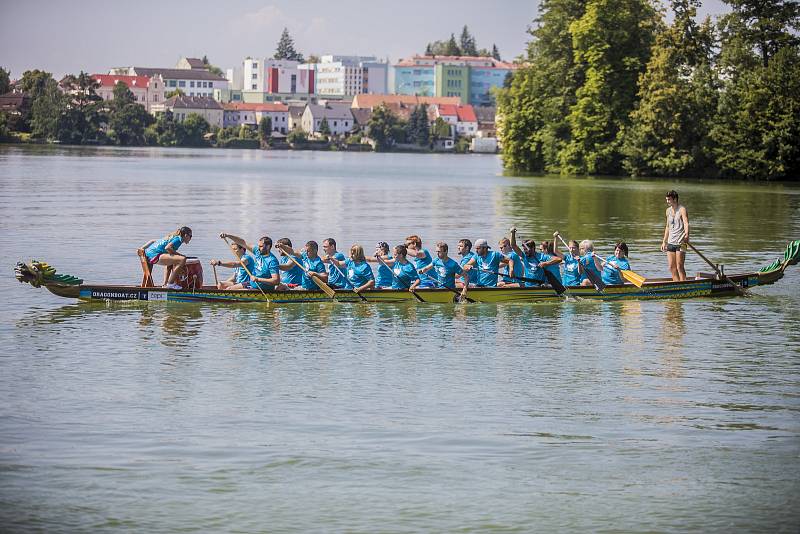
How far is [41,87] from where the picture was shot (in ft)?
543

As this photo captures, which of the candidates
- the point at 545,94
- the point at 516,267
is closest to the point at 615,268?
the point at 516,267

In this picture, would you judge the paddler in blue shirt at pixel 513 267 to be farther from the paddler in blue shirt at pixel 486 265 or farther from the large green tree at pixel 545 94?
the large green tree at pixel 545 94

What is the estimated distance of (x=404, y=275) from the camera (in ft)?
74.8

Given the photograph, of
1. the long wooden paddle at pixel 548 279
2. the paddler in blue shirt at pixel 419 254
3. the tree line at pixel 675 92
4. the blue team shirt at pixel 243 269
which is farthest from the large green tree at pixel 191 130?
the long wooden paddle at pixel 548 279

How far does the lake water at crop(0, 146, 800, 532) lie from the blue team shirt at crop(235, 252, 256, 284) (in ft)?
1.84

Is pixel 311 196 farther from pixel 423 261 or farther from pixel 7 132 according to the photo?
pixel 7 132

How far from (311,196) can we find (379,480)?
162 ft

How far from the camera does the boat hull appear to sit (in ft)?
71.2

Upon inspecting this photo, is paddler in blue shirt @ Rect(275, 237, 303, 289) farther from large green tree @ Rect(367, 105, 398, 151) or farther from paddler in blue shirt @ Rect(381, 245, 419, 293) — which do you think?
large green tree @ Rect(367, 105, 398, 151)

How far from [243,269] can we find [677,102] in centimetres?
5769

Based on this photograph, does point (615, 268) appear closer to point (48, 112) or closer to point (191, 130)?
point (48, 112)

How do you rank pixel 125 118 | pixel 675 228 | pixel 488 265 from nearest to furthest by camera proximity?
pixel 488 265 → pixel 675 228 → pixel 125 118

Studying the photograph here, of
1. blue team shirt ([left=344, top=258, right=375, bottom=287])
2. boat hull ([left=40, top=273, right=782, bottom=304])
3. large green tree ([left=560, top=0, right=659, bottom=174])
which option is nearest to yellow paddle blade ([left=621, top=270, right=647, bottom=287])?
boat hull ([left=40, top=273, right=782, bottom=304])

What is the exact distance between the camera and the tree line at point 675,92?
246 ft
